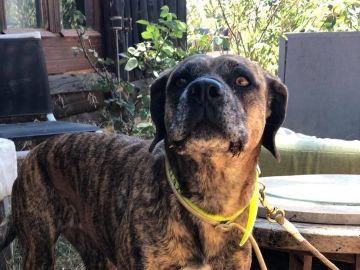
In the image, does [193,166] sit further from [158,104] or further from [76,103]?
[76,103]

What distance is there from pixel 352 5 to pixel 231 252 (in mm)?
6431

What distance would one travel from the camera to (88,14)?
6.98 meters

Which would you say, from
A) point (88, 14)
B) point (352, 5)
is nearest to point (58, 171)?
point (88, 14)

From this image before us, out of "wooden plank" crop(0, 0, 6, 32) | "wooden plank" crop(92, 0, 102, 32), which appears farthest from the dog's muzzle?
"wooden plank" crop(92, 0, 102, 32)

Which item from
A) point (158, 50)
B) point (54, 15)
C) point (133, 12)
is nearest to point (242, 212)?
point (158, 50)

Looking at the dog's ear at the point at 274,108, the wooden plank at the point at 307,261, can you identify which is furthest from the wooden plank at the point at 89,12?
the wooden plank at the point at 307,261

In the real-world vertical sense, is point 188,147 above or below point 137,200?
above

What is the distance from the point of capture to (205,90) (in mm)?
2191

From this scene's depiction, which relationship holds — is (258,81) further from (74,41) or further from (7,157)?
(74,41)

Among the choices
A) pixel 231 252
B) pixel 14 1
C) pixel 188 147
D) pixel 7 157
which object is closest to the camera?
pixel 188 147

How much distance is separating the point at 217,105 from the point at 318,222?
0.65 m

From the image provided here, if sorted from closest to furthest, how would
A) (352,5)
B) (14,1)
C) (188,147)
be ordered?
(188,147), (14,1), (352,5)

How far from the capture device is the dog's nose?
7.18 ft

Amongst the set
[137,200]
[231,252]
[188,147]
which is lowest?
[231,252]
